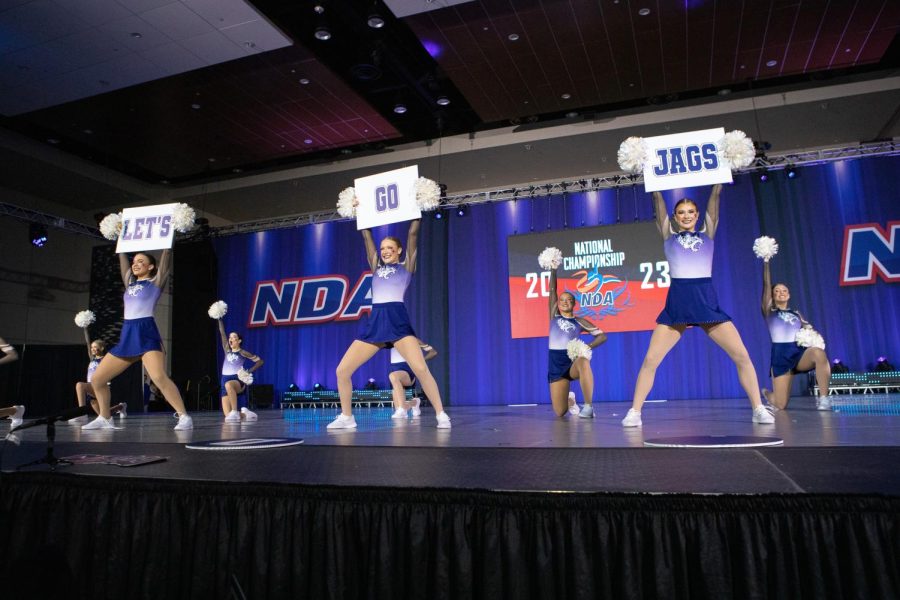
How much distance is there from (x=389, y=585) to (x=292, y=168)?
47.5 feet

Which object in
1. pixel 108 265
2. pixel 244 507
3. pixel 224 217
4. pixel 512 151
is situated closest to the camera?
pixel 244 507

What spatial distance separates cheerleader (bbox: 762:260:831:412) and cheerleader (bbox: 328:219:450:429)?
4.08 metres

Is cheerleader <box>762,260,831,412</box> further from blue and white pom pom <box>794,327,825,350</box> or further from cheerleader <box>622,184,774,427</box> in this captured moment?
cheerleader <box>622,184,774,427</box>

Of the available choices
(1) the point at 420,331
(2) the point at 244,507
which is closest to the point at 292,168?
(1) the point at 420,331

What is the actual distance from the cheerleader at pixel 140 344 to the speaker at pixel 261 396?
9.89 m

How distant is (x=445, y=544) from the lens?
1.82 m

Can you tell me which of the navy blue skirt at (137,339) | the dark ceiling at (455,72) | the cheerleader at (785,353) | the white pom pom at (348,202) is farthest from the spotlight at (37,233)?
the cheerleader at (785,353)

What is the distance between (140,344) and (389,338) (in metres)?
2.48

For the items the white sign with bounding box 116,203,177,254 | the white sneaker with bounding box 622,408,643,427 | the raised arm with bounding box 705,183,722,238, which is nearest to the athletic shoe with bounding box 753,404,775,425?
the white sneaker with bounding box 622,408,643,427

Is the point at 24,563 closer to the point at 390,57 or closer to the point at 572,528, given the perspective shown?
the point at 572,528

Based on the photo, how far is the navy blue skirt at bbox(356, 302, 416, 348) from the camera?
513 centimetres

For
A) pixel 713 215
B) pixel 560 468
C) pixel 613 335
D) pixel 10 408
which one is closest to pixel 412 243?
pixel 713 215

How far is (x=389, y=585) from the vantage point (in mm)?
1851

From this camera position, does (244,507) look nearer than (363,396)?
Yes
